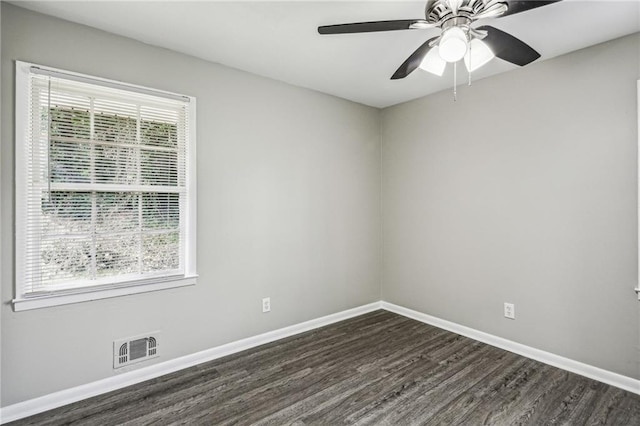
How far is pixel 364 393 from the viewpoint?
7.57 ft

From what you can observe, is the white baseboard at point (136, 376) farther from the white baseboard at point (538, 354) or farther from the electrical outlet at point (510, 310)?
the electrical outlet at point (510, 310)

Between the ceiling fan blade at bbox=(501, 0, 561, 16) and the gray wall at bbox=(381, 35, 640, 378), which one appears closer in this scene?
the ceiling fan blade at bbox=(501, 0, 561, 16)

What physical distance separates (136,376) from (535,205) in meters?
3.36

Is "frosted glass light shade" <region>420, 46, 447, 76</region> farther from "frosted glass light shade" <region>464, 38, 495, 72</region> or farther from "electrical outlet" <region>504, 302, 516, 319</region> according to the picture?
"electrical outlet" <region>504, 302, 516, 319</region>

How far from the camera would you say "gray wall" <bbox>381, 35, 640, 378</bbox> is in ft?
7.75

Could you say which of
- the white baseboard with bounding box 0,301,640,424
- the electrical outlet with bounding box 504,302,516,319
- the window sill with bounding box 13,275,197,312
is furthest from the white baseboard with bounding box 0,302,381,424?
the electrical outlet with bounding box 504,302,516,319

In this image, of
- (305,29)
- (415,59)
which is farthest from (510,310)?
(305,29)

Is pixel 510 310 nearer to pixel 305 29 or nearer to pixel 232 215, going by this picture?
pixel 232 215

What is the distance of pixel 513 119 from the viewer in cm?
289

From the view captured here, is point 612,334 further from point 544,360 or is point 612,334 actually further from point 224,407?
point 224,407

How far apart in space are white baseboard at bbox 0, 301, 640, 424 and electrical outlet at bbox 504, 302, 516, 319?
222 millimetres

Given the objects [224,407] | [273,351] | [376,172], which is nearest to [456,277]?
[376,172]

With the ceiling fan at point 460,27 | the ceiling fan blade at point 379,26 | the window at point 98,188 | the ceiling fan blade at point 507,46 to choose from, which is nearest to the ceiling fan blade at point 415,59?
the ceiling fan at point 460,27

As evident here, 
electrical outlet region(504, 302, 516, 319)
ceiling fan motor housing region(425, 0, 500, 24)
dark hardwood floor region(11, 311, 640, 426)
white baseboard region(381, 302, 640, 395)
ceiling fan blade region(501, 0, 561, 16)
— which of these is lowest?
dark hardwood floor region(11, 311, 640, 426)
